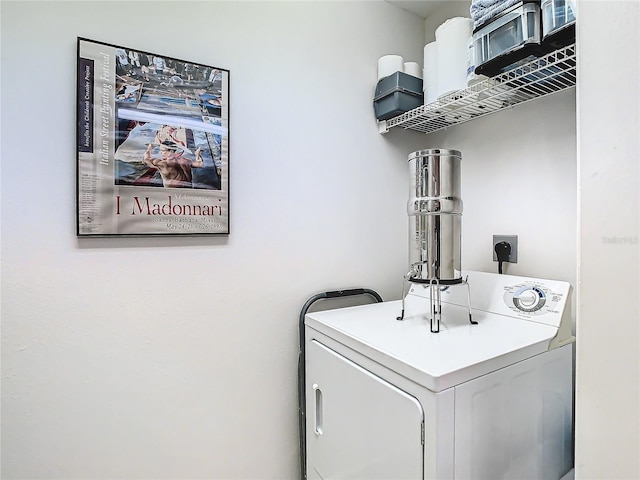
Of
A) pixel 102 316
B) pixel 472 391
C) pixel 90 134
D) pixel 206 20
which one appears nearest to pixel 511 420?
pixel 472 391

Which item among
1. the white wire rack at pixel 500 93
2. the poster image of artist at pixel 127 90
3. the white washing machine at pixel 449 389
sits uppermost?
the white wire rack at pixel 500 93

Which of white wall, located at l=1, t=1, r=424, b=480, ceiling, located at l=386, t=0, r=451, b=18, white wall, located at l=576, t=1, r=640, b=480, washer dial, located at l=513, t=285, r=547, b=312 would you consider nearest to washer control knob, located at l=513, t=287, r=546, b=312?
washer dial, located at l=513, t=285, r=547, b=312

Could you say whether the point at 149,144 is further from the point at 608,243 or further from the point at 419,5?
the point at 419,5

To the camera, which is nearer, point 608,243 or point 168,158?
point 608,243

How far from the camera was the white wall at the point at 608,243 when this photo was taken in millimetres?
395

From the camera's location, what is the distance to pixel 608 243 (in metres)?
0.41

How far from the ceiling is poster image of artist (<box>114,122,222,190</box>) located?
1261 millimetres

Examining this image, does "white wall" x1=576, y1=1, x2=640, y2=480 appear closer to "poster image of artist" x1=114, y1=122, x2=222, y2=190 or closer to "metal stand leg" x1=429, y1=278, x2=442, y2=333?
"metal stand leg" x1=429, y1=278, x2=442, y2=333

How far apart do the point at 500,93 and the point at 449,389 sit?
3.62ft

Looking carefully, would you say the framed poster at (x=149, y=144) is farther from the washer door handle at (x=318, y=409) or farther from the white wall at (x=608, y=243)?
the white wall at (x=608, y=243)

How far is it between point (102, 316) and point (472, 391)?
118 centimetres

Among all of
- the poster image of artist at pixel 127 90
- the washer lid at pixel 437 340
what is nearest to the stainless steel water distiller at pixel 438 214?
the washer lid at pixel 437 340

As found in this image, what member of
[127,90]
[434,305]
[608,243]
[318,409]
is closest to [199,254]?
[127,90]

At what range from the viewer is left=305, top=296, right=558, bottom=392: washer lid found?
852 mm
